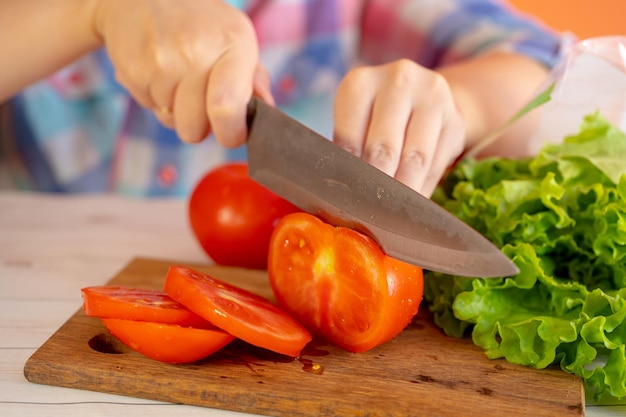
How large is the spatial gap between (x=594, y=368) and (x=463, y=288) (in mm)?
198

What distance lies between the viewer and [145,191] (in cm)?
199


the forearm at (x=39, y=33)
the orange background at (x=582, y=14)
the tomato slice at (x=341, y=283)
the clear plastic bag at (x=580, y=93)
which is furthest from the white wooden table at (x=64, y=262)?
the orange background at (x=582, y=14)

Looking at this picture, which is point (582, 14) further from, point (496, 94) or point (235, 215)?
point (235, 215)

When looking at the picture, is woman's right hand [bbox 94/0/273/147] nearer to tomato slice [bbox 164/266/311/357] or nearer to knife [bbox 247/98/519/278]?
knife [bbox 247/98/519/278]

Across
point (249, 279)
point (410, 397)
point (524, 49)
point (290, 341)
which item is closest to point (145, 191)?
point (249, 279)

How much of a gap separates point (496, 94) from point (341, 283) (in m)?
0.74

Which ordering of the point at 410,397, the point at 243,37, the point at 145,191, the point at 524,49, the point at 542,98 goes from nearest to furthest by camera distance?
the point at 410,397 < the point at 243,37 < the point at 542,98 < the point at 524,49 < the point at 145,191

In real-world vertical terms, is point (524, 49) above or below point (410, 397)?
above

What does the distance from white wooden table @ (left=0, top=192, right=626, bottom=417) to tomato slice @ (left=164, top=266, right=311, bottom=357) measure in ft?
0.32

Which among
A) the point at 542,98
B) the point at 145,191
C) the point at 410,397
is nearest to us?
the point at 410,397

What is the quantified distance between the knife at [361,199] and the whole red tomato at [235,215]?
6.3 inches

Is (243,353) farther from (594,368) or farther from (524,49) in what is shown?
(524,49)

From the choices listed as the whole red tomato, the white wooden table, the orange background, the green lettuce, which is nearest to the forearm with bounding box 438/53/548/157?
the green lettuce

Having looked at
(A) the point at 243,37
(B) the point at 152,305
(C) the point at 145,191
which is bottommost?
(C) the point at 145,191
